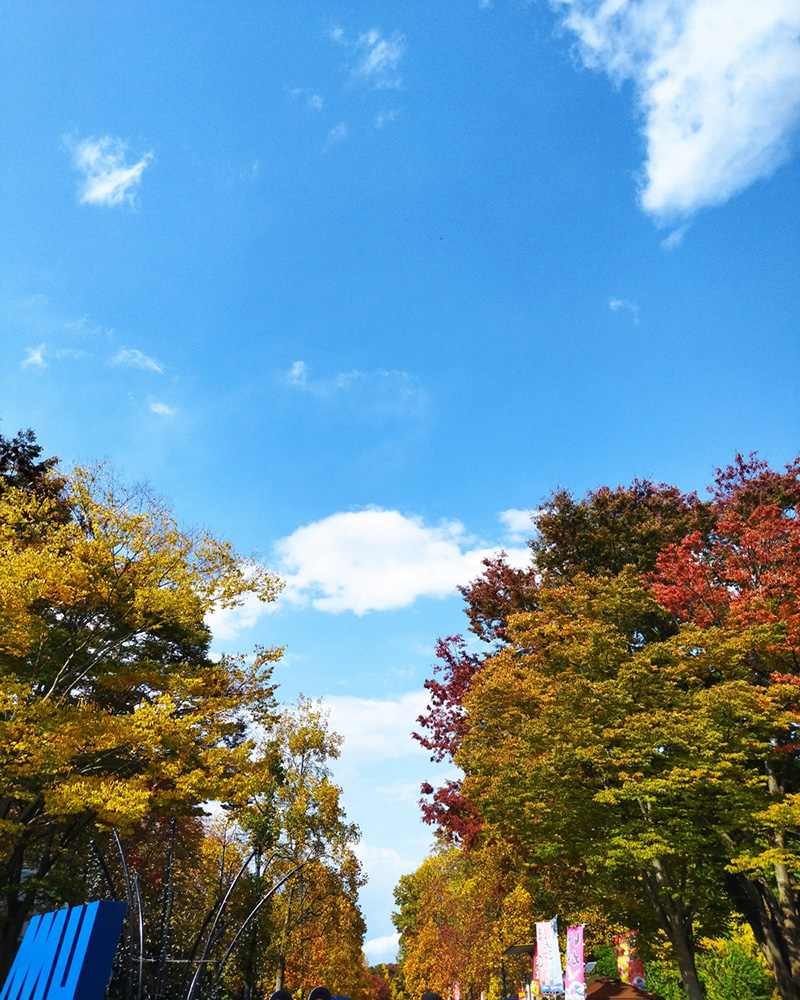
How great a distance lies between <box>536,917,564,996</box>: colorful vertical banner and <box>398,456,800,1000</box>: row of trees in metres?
1.67

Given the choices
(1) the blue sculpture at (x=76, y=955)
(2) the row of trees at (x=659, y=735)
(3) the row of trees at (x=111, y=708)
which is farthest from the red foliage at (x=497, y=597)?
(1) the blue sculpture at (x=76, y=955)

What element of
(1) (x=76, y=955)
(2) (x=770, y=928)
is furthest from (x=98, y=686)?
(2) (x=770, y=928)

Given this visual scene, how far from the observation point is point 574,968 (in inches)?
625

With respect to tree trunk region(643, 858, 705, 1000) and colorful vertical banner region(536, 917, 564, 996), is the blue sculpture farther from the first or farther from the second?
tree trunk region(643, 858, 705, 1000)

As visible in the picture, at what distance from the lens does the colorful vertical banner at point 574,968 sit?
15.5 meters

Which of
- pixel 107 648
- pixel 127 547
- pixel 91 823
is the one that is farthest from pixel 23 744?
pixel 91 823

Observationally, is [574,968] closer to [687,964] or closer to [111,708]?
[687,964]

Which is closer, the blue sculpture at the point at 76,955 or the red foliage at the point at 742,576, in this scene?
the blue sculpture at the point at 76,955

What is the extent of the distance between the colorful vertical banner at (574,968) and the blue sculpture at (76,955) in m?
13.7

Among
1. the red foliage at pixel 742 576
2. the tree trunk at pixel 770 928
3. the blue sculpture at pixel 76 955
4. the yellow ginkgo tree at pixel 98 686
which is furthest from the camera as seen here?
the tree trunk at pixel 770 928

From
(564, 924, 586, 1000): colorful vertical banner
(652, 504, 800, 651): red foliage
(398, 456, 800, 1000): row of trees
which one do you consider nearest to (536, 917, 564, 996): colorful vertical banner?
(564, 924, 586, 1000): colorful vertical banner

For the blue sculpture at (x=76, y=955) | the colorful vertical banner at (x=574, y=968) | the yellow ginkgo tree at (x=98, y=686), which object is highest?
the yellow ginkgo tree at (x=98, y=686)

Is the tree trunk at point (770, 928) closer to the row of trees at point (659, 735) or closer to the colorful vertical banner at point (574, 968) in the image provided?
the row of trees at point (659, 735)

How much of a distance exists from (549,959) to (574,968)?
597 mm
